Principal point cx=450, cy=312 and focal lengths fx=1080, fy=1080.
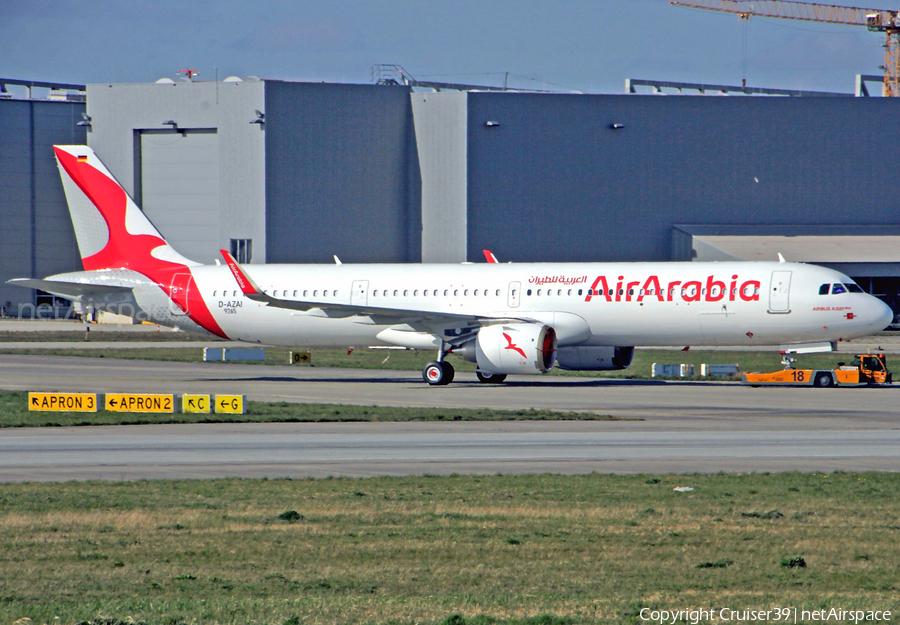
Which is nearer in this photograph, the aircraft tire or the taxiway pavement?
the taxiway pavement

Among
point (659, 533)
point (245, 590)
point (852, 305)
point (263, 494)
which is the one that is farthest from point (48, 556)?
point (852, 305)

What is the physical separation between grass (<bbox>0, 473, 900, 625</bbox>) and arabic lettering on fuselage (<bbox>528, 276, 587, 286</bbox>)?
22.3 metres

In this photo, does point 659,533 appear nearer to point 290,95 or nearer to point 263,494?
point 263,494

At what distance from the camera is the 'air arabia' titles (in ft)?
129

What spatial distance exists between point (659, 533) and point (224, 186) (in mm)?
79093

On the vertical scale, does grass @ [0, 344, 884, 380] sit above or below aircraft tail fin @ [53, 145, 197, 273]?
below

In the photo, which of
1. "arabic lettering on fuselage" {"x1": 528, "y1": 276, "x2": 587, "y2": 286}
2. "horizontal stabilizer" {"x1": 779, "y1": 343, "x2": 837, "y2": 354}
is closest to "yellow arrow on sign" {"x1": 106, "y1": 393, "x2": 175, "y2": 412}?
"arabic lettering on fuselage" {"x1": 528, "y1": 276, "x2": 587, "y2": 286}

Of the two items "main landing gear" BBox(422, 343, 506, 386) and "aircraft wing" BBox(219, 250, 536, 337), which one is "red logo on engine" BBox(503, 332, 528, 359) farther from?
"main landing gear" BBox(422, 343, 506, 386)

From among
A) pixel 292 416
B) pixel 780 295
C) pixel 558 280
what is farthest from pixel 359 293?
pixel 780 295

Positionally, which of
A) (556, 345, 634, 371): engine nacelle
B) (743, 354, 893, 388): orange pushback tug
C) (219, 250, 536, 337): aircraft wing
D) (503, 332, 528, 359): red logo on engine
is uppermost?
(219, 250, 536, 337): aircraft wing

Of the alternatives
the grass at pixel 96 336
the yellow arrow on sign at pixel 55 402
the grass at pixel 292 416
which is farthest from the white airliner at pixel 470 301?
the grass at pixel 96 336

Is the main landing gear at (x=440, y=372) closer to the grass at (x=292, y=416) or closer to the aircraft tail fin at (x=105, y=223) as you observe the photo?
the grass at (x=292, y=416)

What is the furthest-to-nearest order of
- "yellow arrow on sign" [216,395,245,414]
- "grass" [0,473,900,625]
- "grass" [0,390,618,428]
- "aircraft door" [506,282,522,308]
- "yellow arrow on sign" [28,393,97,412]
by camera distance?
"aircraft door" [506,282,522,308], "yellow arrow on sign" [28,393,97,412], "yellow arrow on sign" [216,395,245,414], "grass" [0,390,618,428], "grass" [0,473,900,625]

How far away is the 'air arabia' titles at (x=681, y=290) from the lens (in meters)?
39.2
